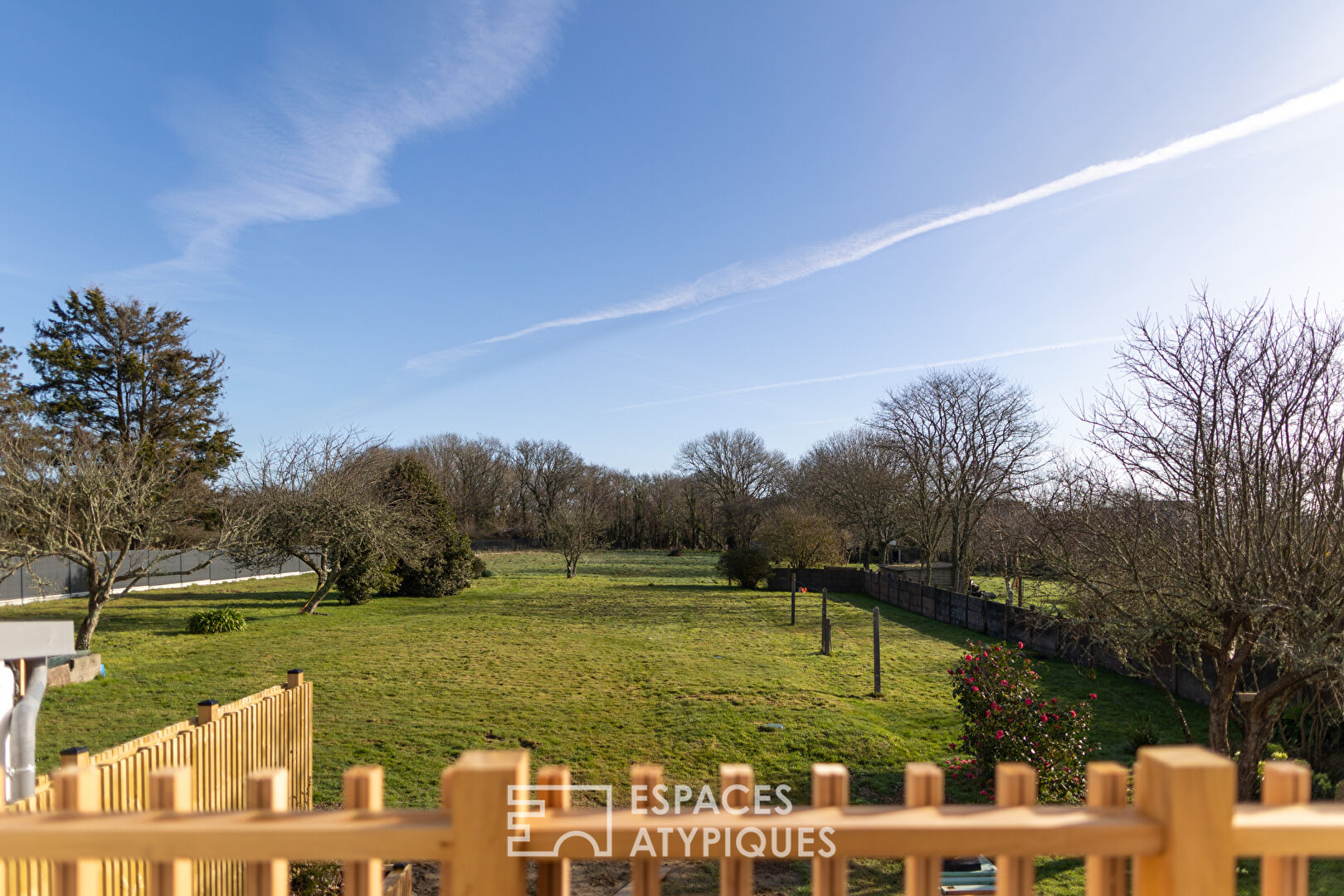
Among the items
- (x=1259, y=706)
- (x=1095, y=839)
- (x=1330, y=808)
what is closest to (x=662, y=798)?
(x=1095, y=839)

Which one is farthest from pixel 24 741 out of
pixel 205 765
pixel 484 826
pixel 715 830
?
pixel 715 830

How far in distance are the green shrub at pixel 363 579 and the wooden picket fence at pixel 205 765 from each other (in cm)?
1510

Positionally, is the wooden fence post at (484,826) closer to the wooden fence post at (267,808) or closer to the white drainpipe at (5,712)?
the wooden fence post at (267,808)

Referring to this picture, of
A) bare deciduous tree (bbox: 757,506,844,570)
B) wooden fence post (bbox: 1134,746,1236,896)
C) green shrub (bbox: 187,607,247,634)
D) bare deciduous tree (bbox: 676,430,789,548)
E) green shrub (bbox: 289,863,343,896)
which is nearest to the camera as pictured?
wooden fence post (bbox: 1134,746,1236,896)

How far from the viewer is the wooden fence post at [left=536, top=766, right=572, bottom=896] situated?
1.24m

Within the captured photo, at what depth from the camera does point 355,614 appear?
18609 mm

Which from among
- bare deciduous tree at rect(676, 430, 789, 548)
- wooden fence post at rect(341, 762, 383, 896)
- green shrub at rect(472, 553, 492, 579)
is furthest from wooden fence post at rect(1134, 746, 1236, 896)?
bare deciduous tree at rect(676, 430, 789, 548)

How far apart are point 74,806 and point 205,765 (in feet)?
12.6

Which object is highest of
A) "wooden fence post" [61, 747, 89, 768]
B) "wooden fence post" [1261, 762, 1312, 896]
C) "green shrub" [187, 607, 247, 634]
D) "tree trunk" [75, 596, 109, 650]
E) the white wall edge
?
"wooden fence post" [1261, 762, 1312, 896]

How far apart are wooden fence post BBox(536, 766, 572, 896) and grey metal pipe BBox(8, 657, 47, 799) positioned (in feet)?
12.2

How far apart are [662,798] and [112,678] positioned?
533 inches

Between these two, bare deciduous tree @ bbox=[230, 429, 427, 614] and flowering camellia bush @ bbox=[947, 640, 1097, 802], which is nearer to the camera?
flowering camellia bush @ bbox=[947, 640, 1097, 802]

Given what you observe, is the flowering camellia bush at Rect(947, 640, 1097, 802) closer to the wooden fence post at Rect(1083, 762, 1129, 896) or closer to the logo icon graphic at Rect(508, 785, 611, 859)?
the wooden fence post at Rect(1083, 762, 1129, 896)

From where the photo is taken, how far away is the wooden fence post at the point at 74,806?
1.24 metres
